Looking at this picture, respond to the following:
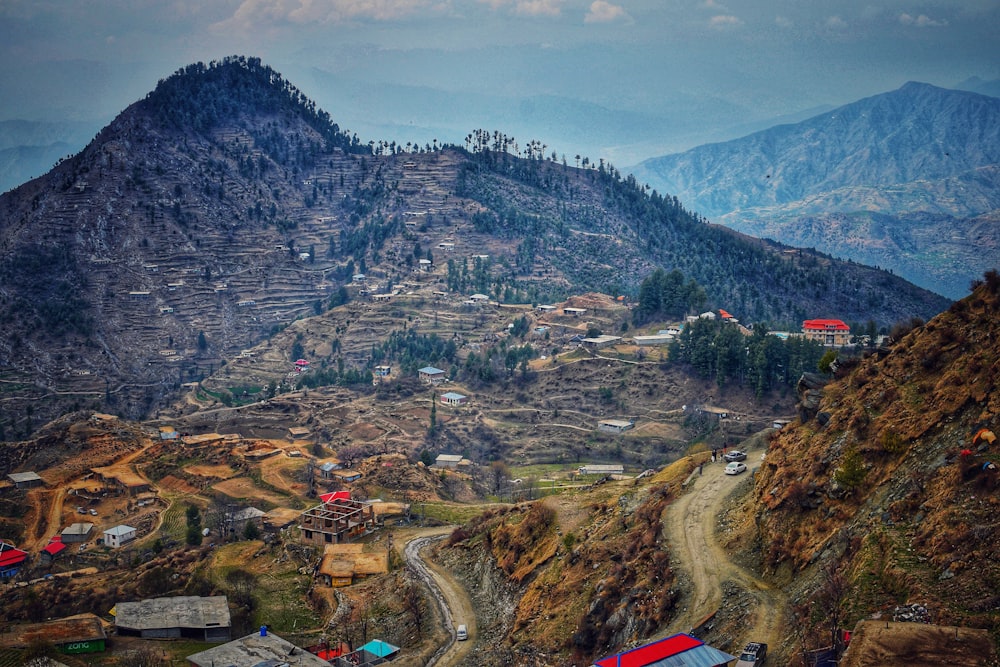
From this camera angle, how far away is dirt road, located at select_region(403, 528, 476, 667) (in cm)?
3919

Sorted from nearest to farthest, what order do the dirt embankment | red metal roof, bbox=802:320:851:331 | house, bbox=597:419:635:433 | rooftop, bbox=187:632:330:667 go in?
the dirt embankment
rooftop, bbox=187:632:330:667
house, bbox=597:419:635:433
red metal roof, bbox=802:320:851:331

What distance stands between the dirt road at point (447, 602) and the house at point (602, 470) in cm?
3019

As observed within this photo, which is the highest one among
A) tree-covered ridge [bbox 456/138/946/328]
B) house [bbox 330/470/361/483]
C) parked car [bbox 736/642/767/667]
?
tree-covered ridge [bbox 456/138/946/328]

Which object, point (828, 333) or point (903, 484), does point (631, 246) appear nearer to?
point (828, 333)

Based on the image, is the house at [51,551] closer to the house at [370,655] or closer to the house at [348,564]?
the house at [348,564]

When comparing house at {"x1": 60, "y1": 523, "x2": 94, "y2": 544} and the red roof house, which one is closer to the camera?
the red roof house

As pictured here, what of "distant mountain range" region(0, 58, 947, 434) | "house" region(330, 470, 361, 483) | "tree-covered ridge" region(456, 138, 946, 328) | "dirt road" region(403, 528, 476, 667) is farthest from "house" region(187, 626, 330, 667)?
"tree-covered ridge" region(456, 138, 946, 328)

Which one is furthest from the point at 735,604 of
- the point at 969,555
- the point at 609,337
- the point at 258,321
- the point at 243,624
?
the point at 258,321

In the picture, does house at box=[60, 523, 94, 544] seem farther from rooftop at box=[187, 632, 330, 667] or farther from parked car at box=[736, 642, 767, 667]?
parked car at box=[736, 642, 767, 667]

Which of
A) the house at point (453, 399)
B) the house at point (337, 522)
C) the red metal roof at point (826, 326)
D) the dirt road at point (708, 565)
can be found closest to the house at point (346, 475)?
the house at point (337, 522)

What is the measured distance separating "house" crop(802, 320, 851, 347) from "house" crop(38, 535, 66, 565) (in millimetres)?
75058

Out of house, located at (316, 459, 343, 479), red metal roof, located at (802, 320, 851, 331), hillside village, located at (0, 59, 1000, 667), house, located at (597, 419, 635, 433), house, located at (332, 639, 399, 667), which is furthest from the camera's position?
red metal roof, located at (802, 320, 851, 331)

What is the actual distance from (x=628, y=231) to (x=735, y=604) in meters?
147

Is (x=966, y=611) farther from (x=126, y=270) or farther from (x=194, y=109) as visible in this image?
(x=194, y=109)
